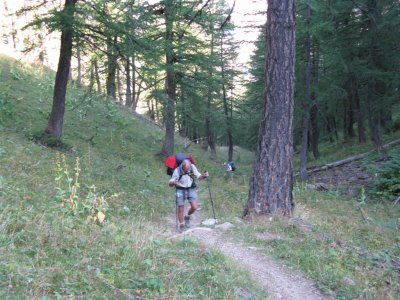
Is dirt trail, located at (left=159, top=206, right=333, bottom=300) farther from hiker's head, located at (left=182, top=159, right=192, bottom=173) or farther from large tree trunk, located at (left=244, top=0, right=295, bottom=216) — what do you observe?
hiker's head, located at (left=182, top=159, right=192, bottom=173)

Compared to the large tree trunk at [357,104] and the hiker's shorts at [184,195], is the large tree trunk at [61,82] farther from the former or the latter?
the large tree trunk at [357,104]

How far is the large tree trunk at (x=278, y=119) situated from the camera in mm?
8023

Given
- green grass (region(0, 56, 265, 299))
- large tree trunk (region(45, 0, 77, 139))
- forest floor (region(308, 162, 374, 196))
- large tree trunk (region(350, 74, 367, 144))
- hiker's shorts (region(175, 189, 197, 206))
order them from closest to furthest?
green grass (region(0, 56, 265, 299)) → hiker's shorts (region(175, 189, 197, 206)) → large tree trunk (region(45, 0, 77, 139)) → forest floor (region(308, 162, 374, 196)) → large tree trunk (region(350, 74, 367, 144))

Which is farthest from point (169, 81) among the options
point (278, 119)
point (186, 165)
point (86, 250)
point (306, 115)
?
point (86, 250)

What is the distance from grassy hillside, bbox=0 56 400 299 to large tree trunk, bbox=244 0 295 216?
0.55 m

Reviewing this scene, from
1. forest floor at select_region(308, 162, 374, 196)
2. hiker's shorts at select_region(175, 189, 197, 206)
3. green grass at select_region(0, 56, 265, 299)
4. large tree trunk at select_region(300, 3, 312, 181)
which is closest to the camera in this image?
green grass at select_region(0, 56, 265, 299)

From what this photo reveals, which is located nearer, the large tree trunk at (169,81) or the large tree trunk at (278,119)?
the large tree trunk at (278,119)

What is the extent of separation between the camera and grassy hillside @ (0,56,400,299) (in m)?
3.94

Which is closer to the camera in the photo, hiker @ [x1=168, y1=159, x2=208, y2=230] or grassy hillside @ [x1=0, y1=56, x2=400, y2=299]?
grassy hillside @ [x1=0, y1=56, x2=400, y2=299]

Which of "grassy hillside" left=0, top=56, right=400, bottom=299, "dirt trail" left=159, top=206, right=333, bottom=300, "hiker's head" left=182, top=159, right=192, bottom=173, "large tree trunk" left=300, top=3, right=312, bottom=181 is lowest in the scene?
"dirt trail" left=159, top=206, right=333, bottom=300

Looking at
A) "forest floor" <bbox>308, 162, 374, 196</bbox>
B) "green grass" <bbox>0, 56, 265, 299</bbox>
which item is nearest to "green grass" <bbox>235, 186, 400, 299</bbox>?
"green grass" <bbox>0, 56, 265, 299</bbox>

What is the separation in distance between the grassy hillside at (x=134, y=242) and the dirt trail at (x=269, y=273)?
187 millimetres

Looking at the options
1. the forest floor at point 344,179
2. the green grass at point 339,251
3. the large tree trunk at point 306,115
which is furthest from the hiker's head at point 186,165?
the large tree trunk at point 306,115

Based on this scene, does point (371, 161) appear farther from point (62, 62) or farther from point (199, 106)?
point (62, 62)
